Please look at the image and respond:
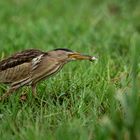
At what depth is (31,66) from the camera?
5.40 meters

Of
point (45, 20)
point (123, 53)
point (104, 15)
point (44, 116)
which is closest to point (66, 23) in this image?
point (45, 20)

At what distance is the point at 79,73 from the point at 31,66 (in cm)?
98

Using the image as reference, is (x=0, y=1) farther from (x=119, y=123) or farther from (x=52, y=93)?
(x=119, y=123)

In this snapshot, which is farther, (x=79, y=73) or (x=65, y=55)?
(x=79, y=73)

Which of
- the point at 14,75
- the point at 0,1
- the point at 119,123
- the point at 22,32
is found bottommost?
the point at 119,123

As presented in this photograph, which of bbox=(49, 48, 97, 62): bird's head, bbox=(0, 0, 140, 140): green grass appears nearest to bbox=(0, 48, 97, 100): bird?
bbox=(49, 48, 97, 62): bird's head

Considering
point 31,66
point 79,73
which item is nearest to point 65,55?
point 31,66

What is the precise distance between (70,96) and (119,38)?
3018 millimetres

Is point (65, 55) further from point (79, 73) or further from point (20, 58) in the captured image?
point (79, 73)

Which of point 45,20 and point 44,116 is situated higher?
point 45,20

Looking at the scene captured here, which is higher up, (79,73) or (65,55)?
(65,55)

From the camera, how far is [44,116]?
16.4 ft

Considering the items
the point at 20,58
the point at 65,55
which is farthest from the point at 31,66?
the point at 65,55

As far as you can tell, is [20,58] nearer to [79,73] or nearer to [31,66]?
[31,66]
